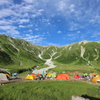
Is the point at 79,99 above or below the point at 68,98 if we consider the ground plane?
above

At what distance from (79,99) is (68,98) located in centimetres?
472

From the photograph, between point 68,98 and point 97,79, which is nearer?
point 68,98

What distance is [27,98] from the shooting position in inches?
687

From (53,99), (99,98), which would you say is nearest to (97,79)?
(99,98)

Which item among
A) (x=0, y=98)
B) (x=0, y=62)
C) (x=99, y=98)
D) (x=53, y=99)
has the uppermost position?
(x=0, y=62)

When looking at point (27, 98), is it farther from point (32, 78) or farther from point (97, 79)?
point (97, 79)

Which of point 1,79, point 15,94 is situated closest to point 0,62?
point 1,79

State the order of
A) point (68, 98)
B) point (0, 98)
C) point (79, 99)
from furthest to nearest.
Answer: point (68, 98) → point (0, 98) → point (79, 99)

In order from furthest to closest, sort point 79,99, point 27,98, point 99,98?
point 99,98, point 27,98, point 79,99

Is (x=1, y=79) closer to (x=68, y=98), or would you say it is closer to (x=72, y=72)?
(x=68, y=98)

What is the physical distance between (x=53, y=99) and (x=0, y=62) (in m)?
96.9

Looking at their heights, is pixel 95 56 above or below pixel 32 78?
above

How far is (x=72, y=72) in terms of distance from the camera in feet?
254

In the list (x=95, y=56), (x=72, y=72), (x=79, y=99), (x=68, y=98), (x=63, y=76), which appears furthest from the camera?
(x=95, y=56)
